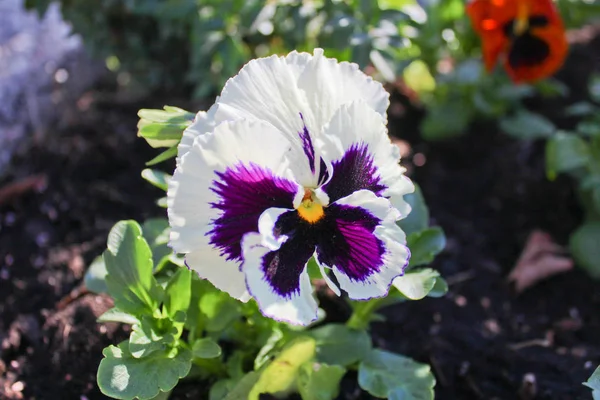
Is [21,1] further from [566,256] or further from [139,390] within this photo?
[566,256]

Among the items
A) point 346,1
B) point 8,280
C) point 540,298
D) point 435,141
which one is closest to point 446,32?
point 435,141

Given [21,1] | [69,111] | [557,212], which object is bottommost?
[557,212]

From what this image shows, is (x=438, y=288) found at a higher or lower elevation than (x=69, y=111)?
higher

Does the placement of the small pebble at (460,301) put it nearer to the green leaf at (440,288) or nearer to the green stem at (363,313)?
the green stem at (363,313)

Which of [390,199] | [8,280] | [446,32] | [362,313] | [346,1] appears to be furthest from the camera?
[446,32]

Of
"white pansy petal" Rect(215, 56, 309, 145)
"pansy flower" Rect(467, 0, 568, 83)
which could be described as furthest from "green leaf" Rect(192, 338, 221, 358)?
"pansy flower" Rect(467, 0, 568, 83)

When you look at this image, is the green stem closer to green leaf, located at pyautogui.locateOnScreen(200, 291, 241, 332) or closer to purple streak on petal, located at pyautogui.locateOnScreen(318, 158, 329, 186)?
green leaf, located at pyautogui.locateOnScreen(200, 291, 241, 332)
